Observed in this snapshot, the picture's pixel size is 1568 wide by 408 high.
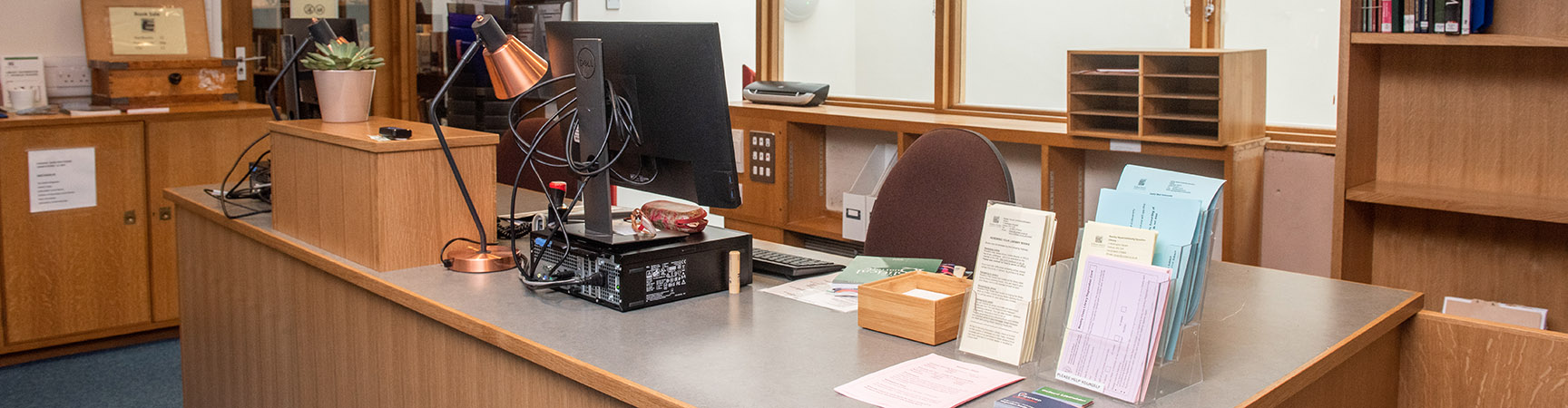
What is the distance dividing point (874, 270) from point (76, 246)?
3.25 meters

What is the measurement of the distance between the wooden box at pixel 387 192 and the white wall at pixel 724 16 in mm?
3670

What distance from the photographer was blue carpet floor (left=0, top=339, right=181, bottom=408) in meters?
3.64

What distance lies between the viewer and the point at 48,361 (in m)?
4.08

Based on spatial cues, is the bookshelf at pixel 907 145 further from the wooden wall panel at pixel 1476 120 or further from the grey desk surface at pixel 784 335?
the grey desk surface at pixel 784 335

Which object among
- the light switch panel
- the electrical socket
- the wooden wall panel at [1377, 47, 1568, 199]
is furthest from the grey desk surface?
the electrical socket

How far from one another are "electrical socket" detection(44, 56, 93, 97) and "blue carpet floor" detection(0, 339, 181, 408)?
973 mm

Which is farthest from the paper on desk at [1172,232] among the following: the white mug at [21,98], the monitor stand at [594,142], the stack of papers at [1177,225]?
the white mug at [21,98]

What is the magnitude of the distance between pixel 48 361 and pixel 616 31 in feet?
10.3

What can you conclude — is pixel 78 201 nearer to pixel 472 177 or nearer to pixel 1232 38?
pixel 472 177

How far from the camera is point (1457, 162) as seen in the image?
2947 millimetres

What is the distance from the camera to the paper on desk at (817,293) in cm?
203

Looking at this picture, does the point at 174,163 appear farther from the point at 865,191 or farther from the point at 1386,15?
the point at 1386,15

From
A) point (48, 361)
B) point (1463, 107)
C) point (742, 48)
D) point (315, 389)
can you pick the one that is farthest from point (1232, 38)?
point (48, 361)

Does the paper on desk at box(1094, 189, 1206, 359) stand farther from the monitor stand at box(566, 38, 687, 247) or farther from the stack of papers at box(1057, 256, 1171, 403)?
the monitor stand at box(566, 38, 687, 247)
